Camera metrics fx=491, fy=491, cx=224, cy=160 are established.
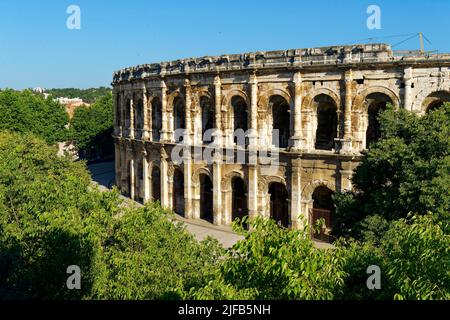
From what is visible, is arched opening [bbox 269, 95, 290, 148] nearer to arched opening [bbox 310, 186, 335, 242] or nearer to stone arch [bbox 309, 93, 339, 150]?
stone arch [bbox 309, 93, 339, 150]

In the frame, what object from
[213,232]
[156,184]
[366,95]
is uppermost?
[366,95]

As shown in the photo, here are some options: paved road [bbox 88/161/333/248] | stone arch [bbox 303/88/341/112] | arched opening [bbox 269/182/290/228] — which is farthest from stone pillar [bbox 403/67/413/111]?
arched opening [bbox 269/182/290/228]

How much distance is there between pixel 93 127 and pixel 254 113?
3787 centimetres

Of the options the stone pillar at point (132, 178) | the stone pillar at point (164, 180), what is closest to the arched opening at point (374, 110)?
the stone pillar at point (164, 180)

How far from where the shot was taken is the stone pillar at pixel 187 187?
101 feet

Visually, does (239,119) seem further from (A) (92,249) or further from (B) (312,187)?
(A) (92,249)

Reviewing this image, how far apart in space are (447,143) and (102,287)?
38.1ft

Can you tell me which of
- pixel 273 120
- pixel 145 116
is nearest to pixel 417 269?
pixel 273 120

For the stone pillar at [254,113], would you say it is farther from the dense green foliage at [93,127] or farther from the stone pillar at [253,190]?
the dense green foliage at [93,127]

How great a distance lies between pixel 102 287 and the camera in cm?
1318

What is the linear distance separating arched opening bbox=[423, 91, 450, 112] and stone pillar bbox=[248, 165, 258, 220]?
938 centimetres

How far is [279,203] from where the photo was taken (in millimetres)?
27875

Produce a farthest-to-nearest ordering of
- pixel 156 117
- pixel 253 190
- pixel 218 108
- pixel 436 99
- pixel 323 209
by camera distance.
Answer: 1. pixel 156 117
2. pixel 218 108
3. pixel 253 190
4. pixel 323 209
5. pixel 436 99

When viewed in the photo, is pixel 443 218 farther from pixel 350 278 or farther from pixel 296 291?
pixel 296 291
